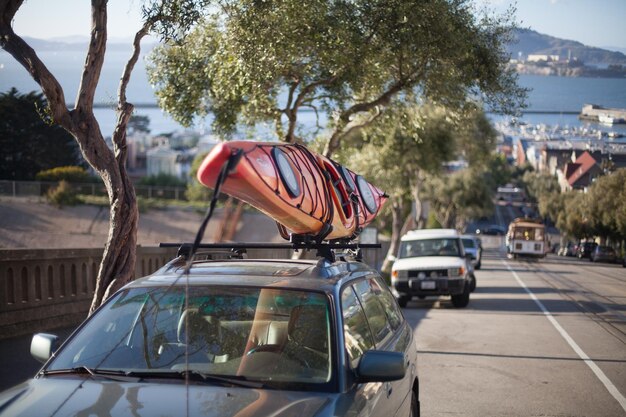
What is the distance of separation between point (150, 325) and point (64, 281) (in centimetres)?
827

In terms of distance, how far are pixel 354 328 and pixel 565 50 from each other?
23.3 m

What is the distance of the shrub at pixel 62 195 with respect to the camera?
22461 mm

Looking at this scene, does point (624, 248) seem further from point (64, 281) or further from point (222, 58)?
point (64, 281)

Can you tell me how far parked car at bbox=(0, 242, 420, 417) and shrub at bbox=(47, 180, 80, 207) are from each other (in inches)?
703

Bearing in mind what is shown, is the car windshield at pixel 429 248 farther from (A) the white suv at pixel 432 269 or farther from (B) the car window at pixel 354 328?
(B) the car window at pixel 354 328

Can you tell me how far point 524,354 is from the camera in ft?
42.9

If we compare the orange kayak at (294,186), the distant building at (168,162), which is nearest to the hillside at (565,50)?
the orange kayak at (294,186)

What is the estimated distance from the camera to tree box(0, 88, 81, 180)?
52.1 ft

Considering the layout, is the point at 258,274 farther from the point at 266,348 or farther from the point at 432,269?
the point at 432,269

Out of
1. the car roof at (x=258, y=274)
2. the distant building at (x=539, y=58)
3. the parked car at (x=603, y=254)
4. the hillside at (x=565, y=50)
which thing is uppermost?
the hillside at (x=565, y=50)

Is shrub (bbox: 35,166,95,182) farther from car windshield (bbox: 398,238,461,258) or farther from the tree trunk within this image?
the tree trunk

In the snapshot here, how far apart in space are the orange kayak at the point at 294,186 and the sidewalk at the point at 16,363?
10.1 feet

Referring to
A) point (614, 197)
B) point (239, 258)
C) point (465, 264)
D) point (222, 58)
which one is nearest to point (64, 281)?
point (222, 58)

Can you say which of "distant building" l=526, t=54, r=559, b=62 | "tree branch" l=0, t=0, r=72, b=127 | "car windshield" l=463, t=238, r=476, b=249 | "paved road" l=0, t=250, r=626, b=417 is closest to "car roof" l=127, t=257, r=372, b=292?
"tree branch" l=0, t=0, r=72, b=127
